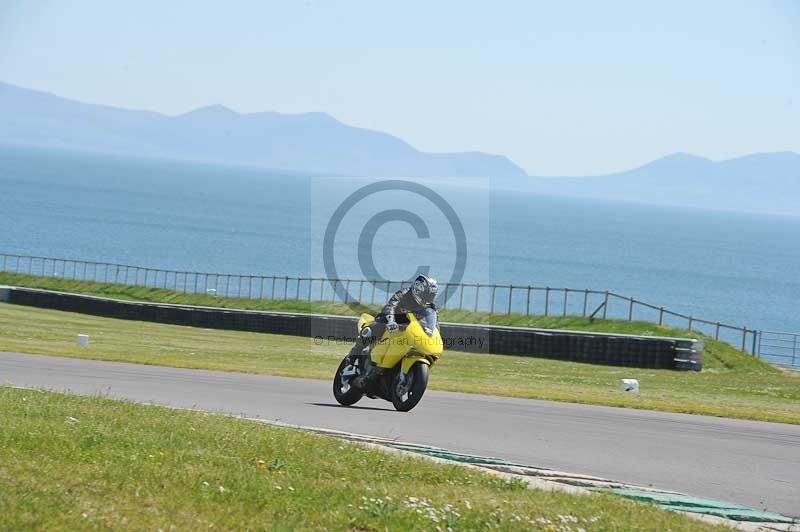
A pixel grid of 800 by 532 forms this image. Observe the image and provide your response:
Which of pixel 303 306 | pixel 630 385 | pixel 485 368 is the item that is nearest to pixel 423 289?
pixel 630 385

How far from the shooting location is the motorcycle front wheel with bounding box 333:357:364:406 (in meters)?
16.2

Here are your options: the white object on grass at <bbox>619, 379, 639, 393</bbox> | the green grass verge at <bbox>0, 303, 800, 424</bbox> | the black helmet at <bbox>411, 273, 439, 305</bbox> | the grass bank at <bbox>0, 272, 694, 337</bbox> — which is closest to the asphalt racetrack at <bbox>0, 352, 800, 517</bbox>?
the black helmet at <bbox>411, 273, 439, 305</bbox>

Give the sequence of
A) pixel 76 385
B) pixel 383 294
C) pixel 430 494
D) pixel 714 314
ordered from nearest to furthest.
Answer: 1. pixel 430 494
2. pixel 76 385
3. pixel 383 294
4. pixel 714 314

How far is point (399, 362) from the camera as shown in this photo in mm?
15211

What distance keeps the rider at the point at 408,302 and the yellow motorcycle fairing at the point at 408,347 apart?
0.15 m

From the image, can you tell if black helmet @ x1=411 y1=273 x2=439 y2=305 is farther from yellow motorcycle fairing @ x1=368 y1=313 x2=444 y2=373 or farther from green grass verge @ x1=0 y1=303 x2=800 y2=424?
green grass verge @ x1=0 y1=303 x2=800 y2=424

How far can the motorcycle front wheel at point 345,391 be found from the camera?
53.2 ft

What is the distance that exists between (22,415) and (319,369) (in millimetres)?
13948

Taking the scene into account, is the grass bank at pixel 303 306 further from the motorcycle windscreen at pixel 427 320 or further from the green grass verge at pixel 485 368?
the motorcycle windscreen at pixel 427 320

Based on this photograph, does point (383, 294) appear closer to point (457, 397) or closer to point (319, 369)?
point (319, 369)

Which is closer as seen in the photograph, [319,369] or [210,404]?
[210,404]

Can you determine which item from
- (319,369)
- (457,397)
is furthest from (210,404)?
(319,369)

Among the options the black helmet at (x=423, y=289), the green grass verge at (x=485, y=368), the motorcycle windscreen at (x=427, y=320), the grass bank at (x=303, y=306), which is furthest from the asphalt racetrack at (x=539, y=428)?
the grass bank at (x=303, y=306)

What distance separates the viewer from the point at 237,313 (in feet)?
139
